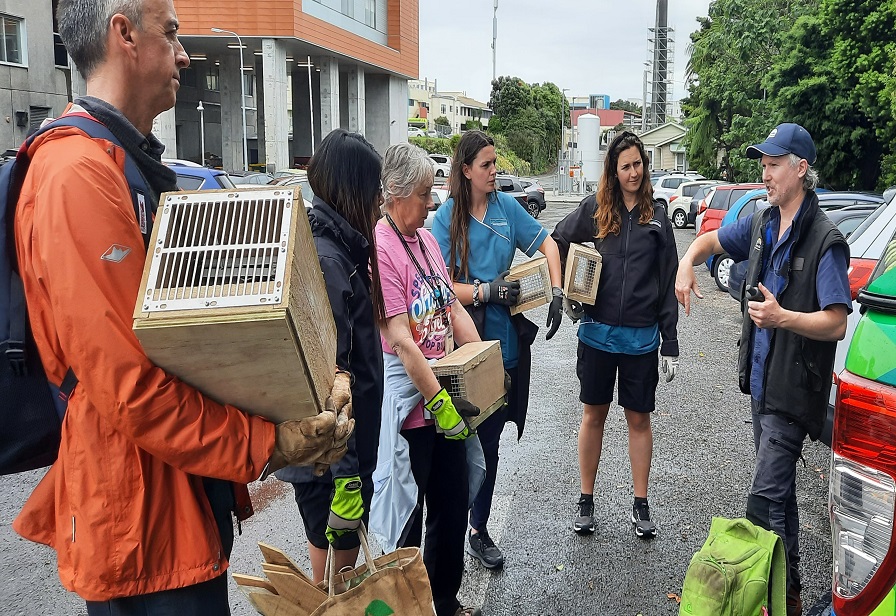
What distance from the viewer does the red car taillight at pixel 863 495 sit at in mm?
1701

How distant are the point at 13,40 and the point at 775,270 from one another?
38.8 meters

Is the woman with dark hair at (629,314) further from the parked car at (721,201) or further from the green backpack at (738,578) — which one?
the parked car at (721,201)

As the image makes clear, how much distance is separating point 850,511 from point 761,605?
3.63 feet

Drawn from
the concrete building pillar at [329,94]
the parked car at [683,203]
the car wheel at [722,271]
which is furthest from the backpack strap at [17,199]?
the concrete building pillar at [329,94]

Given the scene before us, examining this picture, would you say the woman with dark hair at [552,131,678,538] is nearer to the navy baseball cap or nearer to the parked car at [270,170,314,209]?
the navy baseball cap

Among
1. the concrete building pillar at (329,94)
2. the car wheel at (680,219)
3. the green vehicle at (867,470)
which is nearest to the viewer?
the green vehicle at (867,470)

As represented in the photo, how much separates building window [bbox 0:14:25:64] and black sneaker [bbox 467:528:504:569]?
37.1 meters

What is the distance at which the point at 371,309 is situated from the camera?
3004 mm

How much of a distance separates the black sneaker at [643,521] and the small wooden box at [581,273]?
49.9 inches

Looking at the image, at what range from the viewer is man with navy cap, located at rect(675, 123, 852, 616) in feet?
11.1

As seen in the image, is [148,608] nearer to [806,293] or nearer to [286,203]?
[286,203]

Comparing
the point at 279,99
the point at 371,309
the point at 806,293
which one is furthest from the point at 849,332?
the point at 279,99

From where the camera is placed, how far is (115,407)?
1.61m

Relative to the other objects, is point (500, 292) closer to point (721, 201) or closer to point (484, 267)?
point (484, 267)
